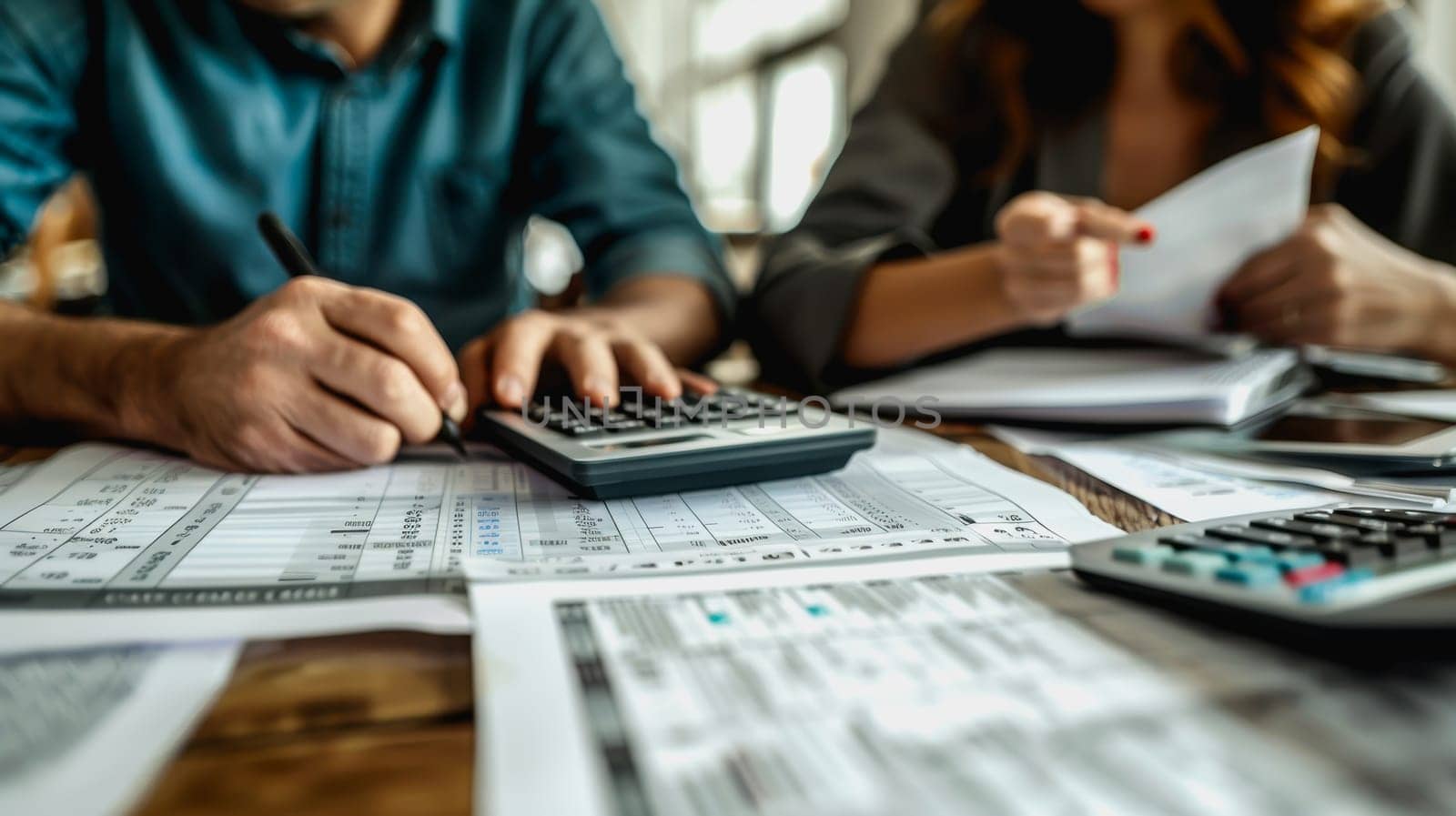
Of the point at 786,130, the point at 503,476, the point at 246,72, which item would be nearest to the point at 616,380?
the point at 503,476

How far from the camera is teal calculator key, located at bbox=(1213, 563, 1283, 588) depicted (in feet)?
0.75

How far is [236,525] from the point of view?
32cm

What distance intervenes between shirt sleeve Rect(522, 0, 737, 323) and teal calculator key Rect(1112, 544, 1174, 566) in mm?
527

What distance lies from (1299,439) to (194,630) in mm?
509

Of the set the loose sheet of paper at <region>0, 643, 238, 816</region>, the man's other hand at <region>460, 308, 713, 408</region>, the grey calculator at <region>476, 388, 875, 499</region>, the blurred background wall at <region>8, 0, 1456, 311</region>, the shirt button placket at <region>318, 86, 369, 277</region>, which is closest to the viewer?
the loose sheet of paper at <region>0, 643, 238, 816</region>

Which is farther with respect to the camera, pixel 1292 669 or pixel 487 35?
pixel 487 35

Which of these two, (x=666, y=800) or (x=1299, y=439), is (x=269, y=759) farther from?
(x=1299, y=439)

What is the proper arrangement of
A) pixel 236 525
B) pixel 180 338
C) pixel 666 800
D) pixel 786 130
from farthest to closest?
pixel 786 130 → pixel 180 338 → pixel 236 525 → pixel 666 800

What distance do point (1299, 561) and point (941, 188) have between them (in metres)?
0.68

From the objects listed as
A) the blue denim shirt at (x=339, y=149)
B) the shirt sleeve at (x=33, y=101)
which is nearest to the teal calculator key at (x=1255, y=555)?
the blue denim shirt at (x=339, y=149)

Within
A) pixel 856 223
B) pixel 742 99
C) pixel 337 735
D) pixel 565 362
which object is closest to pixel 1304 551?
pixel 337 735

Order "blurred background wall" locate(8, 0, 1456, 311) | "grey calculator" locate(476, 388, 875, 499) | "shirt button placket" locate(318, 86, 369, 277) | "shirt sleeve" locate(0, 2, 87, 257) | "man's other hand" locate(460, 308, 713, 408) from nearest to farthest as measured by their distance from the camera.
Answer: "grey calculator" locate(476, 388, 875, 499), "man's other hand" locate(460, 308, 713, 408), "shirt sleeve" locate(0, 2, 87, 257), "shirt button placket" locate(318, 86, 369, 277), "blurred background wall" locate(8, 0, 1456, 311)

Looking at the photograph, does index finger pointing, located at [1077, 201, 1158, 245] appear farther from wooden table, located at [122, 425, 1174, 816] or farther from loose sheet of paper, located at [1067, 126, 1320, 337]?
wooden table, located at [122, 425, 1174, 816]

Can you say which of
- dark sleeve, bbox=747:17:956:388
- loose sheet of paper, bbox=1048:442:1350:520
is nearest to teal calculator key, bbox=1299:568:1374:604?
loose sheet of paper, bbox=1048:442:1350:520
